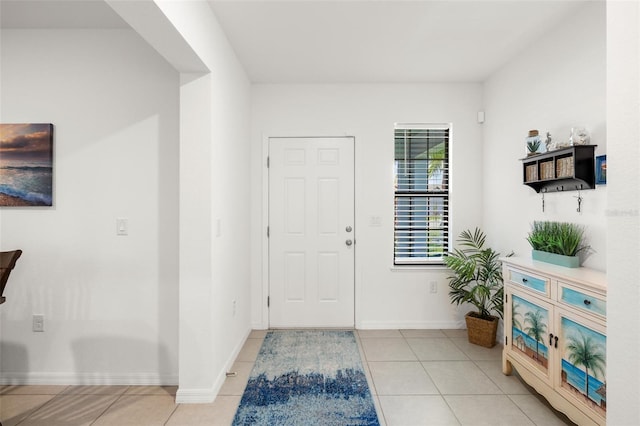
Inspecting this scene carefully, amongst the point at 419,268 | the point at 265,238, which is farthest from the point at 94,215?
the point at 419,268

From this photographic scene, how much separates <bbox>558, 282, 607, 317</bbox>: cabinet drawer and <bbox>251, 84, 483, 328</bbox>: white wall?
1696 millimetres

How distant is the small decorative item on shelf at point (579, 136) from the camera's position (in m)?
2.18

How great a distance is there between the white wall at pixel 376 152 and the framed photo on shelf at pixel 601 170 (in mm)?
1559

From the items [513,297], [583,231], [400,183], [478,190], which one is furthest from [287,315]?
[583,231]

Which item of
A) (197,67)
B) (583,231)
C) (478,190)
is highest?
(197,67)

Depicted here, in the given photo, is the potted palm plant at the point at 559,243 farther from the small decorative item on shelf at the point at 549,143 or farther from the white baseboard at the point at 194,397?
the white baseboard at the point at 194,397

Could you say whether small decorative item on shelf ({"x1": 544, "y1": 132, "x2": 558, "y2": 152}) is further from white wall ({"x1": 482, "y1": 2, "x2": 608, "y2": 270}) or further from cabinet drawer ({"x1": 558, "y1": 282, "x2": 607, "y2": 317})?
cabinet drawer ({"x1": 558, "y1": 282, "x2": 607, "y2": 317})

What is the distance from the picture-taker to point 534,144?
2.65m

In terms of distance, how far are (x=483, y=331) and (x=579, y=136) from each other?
1870 mm

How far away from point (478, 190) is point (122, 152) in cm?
338

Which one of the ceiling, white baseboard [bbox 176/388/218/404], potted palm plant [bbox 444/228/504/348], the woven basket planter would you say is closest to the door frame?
the ceiling

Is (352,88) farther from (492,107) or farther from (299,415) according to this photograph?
(299,415)

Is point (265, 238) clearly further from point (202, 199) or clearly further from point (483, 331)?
point (483, 331)

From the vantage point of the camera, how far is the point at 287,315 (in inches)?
145
